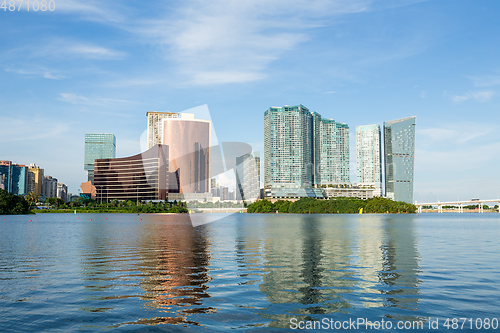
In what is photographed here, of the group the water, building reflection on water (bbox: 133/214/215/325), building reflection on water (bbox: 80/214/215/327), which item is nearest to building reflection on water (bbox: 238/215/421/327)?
the water

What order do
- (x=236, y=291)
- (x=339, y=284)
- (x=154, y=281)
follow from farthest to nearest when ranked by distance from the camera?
(x=154, y=281)
(x=339, y=284)
(x=236, y=291)

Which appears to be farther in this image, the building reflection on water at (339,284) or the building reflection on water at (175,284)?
the building reflection on water at (175,284)

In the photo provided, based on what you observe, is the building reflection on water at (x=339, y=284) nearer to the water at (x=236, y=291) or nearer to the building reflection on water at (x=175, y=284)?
the water at (x=236, y=291)

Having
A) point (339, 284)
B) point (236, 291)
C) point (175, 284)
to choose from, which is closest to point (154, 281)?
point (175, 284)

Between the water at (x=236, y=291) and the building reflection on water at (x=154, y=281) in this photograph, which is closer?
the water at (x=236, y=291)

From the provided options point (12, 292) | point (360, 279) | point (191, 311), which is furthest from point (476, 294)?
point (12, 292)

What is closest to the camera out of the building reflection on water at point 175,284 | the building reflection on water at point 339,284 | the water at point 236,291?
the water at point 236,291

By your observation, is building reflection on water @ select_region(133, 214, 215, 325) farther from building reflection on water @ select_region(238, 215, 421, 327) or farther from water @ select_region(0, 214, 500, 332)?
building reflection on water @ select_region(238, 215, 421, 327)

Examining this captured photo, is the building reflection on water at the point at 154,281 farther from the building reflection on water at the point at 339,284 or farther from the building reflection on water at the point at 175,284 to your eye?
the building reflection on water at the point at 339,284

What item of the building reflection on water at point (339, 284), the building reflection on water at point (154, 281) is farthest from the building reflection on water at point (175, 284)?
the building reflection on water at point (339, 284)

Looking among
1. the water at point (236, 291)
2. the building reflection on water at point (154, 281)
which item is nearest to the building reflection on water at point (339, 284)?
the water at point (236, 291)

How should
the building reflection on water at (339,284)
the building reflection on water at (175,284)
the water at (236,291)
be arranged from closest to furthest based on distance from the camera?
the water at (236,291)
the building reflection on water at (339,284)
the building reflection on water at (175,284)

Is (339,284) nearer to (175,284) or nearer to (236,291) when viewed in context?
(236,291)

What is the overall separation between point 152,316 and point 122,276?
41.7 feet
